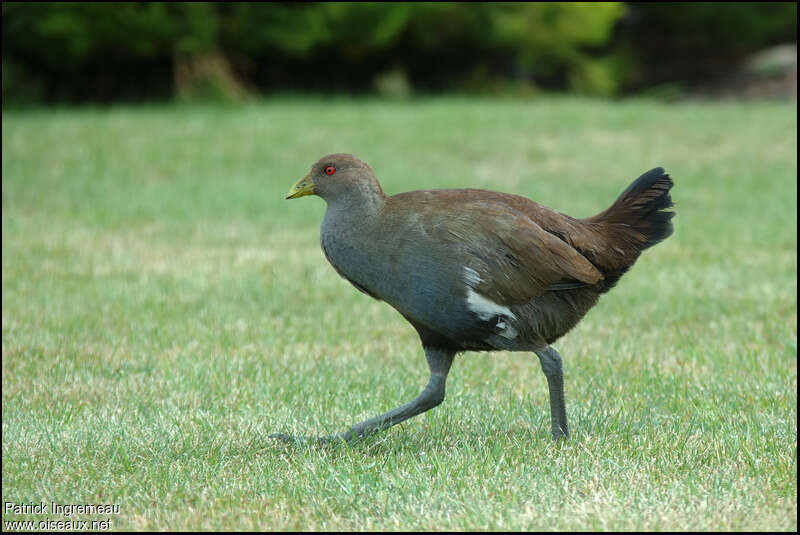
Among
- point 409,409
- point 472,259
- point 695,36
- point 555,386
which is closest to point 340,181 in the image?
point 472,259

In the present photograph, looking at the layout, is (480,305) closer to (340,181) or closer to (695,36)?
(340,181)

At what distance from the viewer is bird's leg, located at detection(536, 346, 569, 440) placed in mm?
4441

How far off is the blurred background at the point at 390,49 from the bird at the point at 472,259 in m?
9.34

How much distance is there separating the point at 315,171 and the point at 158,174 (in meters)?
8.42

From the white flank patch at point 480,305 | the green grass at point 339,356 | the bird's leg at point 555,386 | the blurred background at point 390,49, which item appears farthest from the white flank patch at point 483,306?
the blurred background at point 390,49

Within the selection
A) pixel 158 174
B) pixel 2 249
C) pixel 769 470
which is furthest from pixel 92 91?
pixel 769 470

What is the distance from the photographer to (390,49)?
61.1 feet

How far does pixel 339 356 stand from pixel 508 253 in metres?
2.25

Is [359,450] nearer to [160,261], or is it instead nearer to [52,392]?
[52,392]

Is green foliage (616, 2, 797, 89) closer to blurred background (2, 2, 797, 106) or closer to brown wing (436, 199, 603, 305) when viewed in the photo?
blurred background (2, 2, 797, 106)

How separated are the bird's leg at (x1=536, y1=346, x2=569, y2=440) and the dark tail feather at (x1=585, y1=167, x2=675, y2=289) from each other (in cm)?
48

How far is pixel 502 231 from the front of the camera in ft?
14.2

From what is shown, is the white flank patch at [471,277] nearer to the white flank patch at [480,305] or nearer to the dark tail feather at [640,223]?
the white flank patch at [480,305]

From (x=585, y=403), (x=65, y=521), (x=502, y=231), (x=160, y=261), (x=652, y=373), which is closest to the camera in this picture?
(x=65, y=521)
